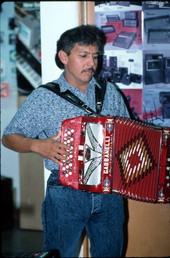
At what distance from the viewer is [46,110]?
167 centimetres

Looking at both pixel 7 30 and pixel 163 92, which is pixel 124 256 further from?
pixel 7 30

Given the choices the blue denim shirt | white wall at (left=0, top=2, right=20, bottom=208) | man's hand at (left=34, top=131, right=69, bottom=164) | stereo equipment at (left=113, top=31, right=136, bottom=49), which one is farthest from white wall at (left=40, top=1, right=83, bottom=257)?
white wall at (left=0, top=2, right=20, bottom=208)

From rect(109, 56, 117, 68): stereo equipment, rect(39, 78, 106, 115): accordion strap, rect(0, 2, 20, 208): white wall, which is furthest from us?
rect(0, 2, 20, 208): white wall

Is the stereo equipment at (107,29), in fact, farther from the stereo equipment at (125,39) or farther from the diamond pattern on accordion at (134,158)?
the diamond pattern on accordion at (134,158)

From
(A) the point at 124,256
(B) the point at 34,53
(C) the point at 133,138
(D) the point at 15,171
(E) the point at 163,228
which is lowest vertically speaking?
(A) the point at 124,256

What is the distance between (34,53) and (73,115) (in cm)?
160

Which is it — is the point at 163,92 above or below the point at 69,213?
above

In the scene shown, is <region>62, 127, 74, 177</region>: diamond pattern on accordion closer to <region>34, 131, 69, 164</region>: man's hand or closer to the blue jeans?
<region>34, 131, 69, 164</region>: man's hand

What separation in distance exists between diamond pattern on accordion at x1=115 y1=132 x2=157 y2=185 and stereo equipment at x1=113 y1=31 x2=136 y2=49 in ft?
2.41

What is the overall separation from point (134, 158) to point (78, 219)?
44cm

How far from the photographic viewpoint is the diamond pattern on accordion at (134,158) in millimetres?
1603

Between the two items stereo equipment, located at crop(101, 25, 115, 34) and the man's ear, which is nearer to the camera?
the man's ear

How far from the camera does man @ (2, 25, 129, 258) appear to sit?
166 centimetres

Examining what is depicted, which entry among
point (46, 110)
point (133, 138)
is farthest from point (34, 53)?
point (133, 138)
